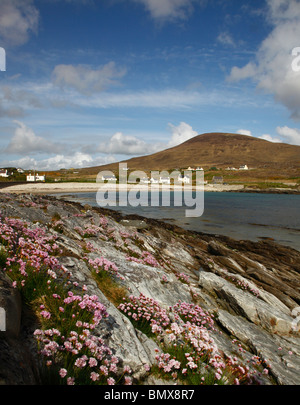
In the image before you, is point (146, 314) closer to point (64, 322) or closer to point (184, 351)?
point (184, 351)

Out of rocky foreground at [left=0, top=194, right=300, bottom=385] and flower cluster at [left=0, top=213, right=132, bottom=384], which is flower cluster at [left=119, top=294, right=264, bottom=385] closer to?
rocky foreground at [left=0, top=194, right=300, bottom=385]

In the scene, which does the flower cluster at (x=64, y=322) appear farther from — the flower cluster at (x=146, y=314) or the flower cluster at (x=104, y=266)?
the flower cluster at (x=104, y=266)

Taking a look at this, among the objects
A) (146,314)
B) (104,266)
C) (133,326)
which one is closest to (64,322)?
(133,326)

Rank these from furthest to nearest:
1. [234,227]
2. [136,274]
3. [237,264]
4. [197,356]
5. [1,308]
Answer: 1. [234,227]
2. [237,264]
3. [136,274]
4. [197,356]
5. [1,308]

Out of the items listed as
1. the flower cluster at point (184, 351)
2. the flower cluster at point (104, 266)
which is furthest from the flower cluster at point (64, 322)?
the flower cluster at point (104, 266)

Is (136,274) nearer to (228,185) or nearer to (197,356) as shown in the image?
(197,356)

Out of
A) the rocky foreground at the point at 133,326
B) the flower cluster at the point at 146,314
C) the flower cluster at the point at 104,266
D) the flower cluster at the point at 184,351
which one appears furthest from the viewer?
the flower cluster at the point at 104,266

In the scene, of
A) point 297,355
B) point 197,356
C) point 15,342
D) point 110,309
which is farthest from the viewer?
point 297,355

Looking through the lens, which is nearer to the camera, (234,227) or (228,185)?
(234,227)

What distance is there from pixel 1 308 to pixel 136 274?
218 inches

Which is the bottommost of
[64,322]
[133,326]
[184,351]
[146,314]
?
[184,351]

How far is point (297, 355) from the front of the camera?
838cm
